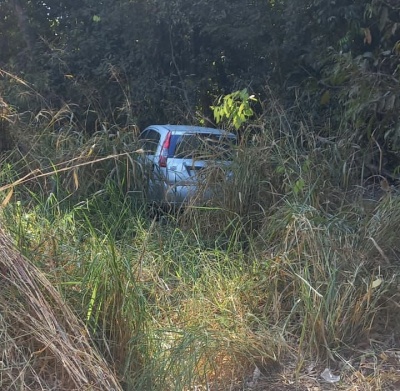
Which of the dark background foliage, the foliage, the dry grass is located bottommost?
the dark background foliage

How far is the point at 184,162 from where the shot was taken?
29.0 feet

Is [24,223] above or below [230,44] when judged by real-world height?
above

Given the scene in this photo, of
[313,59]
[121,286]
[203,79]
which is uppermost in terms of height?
[121,286]

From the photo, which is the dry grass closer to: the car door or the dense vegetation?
the dense vegetation

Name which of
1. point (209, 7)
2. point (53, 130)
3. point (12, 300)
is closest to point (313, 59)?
point (209, 7)

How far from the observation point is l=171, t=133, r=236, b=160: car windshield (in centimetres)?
845

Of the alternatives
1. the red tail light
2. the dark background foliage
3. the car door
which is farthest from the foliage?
the dark background foliage

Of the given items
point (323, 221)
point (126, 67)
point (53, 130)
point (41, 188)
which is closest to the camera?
point (323, 221)

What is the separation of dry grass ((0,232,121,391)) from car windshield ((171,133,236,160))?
4.17 m

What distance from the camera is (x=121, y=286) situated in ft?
16.3

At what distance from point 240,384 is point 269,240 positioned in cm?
193

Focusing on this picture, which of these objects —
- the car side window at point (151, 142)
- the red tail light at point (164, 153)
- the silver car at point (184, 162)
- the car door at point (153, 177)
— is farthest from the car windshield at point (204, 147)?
the car side window at point (151, 142)

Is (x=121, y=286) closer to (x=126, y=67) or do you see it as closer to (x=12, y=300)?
(x=12, y=300)

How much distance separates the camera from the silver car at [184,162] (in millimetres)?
8312
